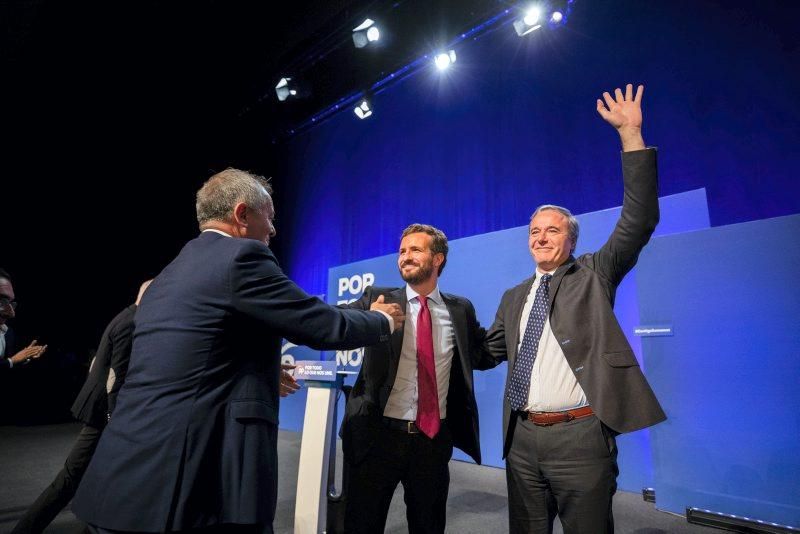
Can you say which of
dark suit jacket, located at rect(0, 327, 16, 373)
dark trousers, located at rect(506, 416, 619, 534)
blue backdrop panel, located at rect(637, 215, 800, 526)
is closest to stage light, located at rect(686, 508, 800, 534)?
blue backdrop panel, located at rect(637, 215, 800, 526)

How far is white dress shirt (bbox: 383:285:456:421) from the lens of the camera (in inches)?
68.8

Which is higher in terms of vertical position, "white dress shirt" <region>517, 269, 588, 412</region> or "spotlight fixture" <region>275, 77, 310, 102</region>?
"spotlight fixture" <region>275, 77, 310, 102</region>

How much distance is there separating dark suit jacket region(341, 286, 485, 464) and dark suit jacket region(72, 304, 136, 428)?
151 centimetres

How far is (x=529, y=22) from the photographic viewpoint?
17.2ft

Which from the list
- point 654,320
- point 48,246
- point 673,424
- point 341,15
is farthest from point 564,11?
point 48,246

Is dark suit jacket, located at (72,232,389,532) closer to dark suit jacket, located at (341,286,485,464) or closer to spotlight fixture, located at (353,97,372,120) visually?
dark suit jacket, located at (341,286,485,464)

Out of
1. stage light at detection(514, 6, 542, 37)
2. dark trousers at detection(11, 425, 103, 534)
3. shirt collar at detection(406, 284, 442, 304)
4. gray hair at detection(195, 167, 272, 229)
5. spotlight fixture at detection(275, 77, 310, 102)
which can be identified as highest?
spotlight fixture at detection(275, 77, 310, 102)

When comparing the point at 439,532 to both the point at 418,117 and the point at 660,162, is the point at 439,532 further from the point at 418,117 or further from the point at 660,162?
the point at 418,117

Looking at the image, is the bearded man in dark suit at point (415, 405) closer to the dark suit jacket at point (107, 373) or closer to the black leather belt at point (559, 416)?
the black leather belt at point (559, 416)

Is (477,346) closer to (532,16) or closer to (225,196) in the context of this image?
(225,196)

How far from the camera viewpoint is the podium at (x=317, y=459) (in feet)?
6.26

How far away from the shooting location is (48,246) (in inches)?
339

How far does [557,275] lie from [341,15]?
566 cm

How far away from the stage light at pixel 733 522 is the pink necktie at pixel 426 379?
7.48ft
